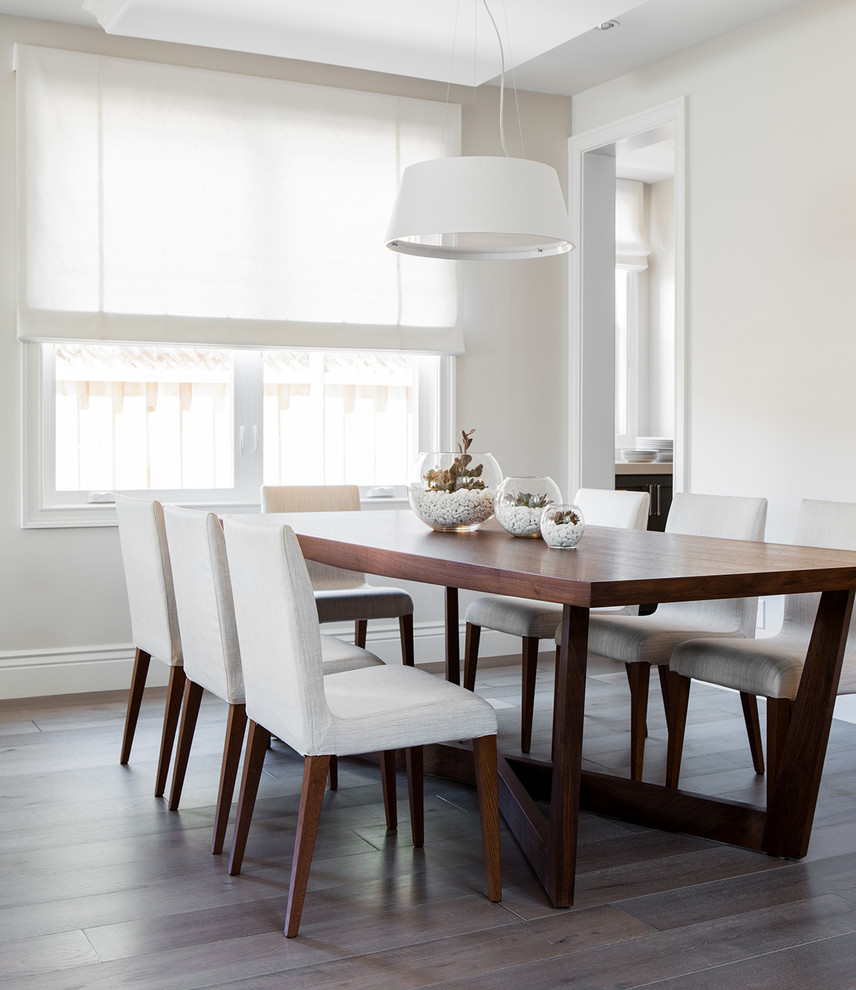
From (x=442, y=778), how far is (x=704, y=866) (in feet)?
3.04

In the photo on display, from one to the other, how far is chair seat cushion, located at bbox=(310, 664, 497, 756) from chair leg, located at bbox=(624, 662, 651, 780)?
3.26 feet

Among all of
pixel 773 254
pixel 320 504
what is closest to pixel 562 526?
pixel 320 504

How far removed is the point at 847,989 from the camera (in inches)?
81.5

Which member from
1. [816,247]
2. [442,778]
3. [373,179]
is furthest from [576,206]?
[442,778]

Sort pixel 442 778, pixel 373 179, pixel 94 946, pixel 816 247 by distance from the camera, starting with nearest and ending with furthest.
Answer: pixel 94 946
pixel 442 778
pixel 816 247
pixel 373 179

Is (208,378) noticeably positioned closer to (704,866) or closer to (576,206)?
(576,206)

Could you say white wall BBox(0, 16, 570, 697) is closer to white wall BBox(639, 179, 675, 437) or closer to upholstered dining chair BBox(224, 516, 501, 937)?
white wall BBox(639, 179, 675, 437)

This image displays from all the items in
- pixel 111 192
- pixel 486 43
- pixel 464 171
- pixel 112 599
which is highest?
pixel 486 43

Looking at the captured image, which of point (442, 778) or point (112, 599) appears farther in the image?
point (112, 599)

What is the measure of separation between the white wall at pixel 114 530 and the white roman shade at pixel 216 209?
0.10 m

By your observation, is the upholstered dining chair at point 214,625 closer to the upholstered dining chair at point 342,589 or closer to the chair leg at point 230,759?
the chair leg at point 230,759

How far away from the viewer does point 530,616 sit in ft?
11.9

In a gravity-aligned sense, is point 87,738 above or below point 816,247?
below

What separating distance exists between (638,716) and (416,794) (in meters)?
0.84
